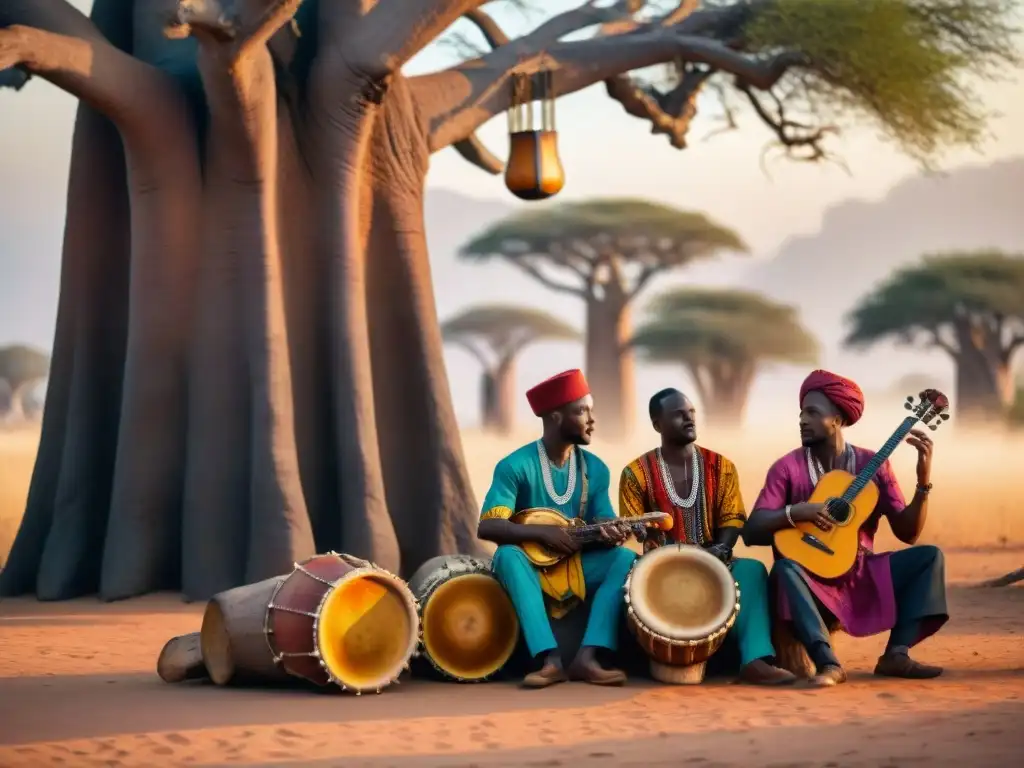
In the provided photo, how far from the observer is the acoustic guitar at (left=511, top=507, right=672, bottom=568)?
7375 millimetres

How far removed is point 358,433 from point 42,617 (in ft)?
7.48

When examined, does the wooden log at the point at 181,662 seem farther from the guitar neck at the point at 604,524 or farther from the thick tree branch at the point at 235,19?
the thick tree branch at the point at 235,19

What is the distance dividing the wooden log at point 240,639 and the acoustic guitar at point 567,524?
1027 mm

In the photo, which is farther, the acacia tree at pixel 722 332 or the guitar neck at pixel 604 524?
the acacia tree at pixel 722 332

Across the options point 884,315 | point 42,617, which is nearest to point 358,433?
point 42,617

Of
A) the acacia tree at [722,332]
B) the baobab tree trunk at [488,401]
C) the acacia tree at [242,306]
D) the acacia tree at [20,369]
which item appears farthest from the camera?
the acacia tree at [20,369]

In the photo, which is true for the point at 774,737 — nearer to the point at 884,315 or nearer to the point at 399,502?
the point at 399,502

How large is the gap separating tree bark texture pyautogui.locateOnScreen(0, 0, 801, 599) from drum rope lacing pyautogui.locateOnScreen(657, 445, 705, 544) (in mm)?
3970

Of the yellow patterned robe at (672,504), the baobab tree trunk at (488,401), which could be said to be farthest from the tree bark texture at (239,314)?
the baobab tree trunk at (488,401)

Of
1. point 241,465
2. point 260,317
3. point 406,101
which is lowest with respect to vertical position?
point 241,465

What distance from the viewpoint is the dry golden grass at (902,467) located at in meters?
19.0

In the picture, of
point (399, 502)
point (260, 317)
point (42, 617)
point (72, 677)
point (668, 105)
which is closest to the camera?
point (72, 677)

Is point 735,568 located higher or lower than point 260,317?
lower

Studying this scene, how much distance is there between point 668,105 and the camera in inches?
605
